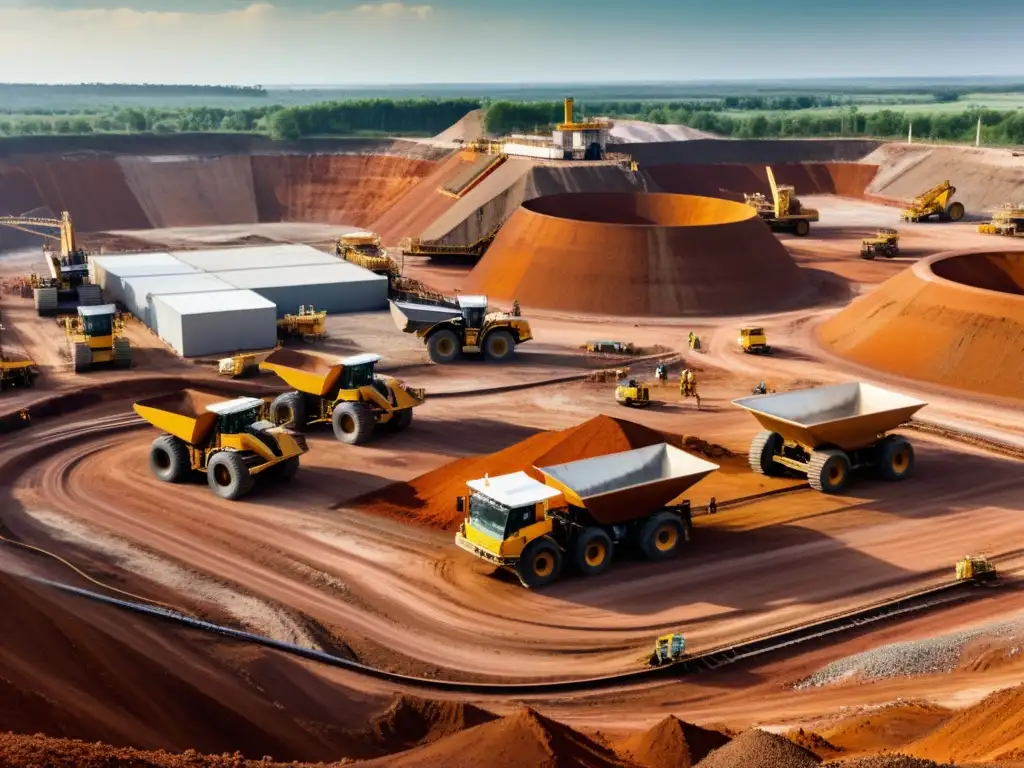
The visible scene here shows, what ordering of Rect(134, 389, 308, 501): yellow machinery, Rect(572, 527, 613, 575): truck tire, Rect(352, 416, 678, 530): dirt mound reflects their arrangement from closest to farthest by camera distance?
Rect(572, 527, 613, 575): truck tire < Rect(352, 416, 678, 530): dirt mound < Rect(134, 389, 308, 501): yellow machinery

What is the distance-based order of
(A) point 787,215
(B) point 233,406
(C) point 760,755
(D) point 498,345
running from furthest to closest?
(A) point 787,215 → (D) point 498,345 → (B) point 233,406 → (C) point 760,755

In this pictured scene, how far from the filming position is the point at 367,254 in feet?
199

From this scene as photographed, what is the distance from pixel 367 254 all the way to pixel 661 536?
3887 cm

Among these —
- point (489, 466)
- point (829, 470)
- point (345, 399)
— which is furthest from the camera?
point (345, 399)

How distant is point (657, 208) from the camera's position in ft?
209

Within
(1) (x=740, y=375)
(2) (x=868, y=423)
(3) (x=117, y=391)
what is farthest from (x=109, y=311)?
(2) (x=868, y=423)

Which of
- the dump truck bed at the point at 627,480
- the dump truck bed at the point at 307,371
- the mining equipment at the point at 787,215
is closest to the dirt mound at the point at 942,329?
the dump truck bed at the point at 627,480

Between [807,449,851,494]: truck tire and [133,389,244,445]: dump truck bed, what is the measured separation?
14.6m

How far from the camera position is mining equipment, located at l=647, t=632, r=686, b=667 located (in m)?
20.3

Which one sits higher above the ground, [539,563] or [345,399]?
[345,399]

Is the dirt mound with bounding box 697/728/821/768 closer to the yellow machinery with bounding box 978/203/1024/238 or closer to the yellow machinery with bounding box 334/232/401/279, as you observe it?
the yellow machinery with bounding box 334/232/401/279

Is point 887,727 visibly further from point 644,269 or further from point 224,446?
point 644,269

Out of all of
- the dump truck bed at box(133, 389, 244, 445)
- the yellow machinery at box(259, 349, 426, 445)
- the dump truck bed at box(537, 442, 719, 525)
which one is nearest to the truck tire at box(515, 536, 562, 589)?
the dump truck bed at box(537, 442, 719, 525)

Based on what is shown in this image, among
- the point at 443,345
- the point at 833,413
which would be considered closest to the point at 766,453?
the point at 833,413
